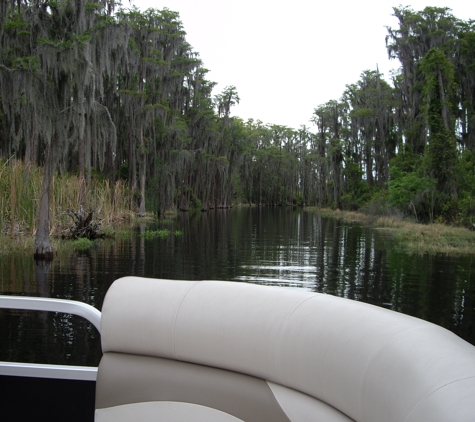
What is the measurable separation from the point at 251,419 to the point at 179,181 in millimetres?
34714

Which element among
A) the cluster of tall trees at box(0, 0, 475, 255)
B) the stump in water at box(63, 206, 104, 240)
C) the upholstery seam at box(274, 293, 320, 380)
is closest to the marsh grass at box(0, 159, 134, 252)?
the stump in water at box(63, 206, 104, 240)

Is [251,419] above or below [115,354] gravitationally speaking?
below

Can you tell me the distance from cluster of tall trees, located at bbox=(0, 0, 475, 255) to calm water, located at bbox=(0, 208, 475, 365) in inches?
93.4

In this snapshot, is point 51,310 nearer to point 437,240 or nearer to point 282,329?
point 282,329

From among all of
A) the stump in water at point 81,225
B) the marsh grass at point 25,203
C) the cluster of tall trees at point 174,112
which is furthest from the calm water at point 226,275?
the cluster of tall trees at point 174,112

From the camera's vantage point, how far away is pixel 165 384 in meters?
1.57

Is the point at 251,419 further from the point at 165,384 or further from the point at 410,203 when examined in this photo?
the point at 410,203

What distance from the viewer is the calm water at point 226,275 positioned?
18.7ft

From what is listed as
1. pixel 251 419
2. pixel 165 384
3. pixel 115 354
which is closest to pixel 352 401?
pixel 251 419

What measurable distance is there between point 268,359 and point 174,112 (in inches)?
1208

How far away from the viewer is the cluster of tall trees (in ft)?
36.1

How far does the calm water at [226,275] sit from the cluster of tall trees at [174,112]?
2.37 metres

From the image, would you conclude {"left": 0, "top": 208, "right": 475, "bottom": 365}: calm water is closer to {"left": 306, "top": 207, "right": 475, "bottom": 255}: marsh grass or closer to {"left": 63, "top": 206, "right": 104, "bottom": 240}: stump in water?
{"left": 63, "top": 206, "right": 104, "bottom": 240}: stump in water

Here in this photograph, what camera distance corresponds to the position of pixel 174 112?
3111 cm
